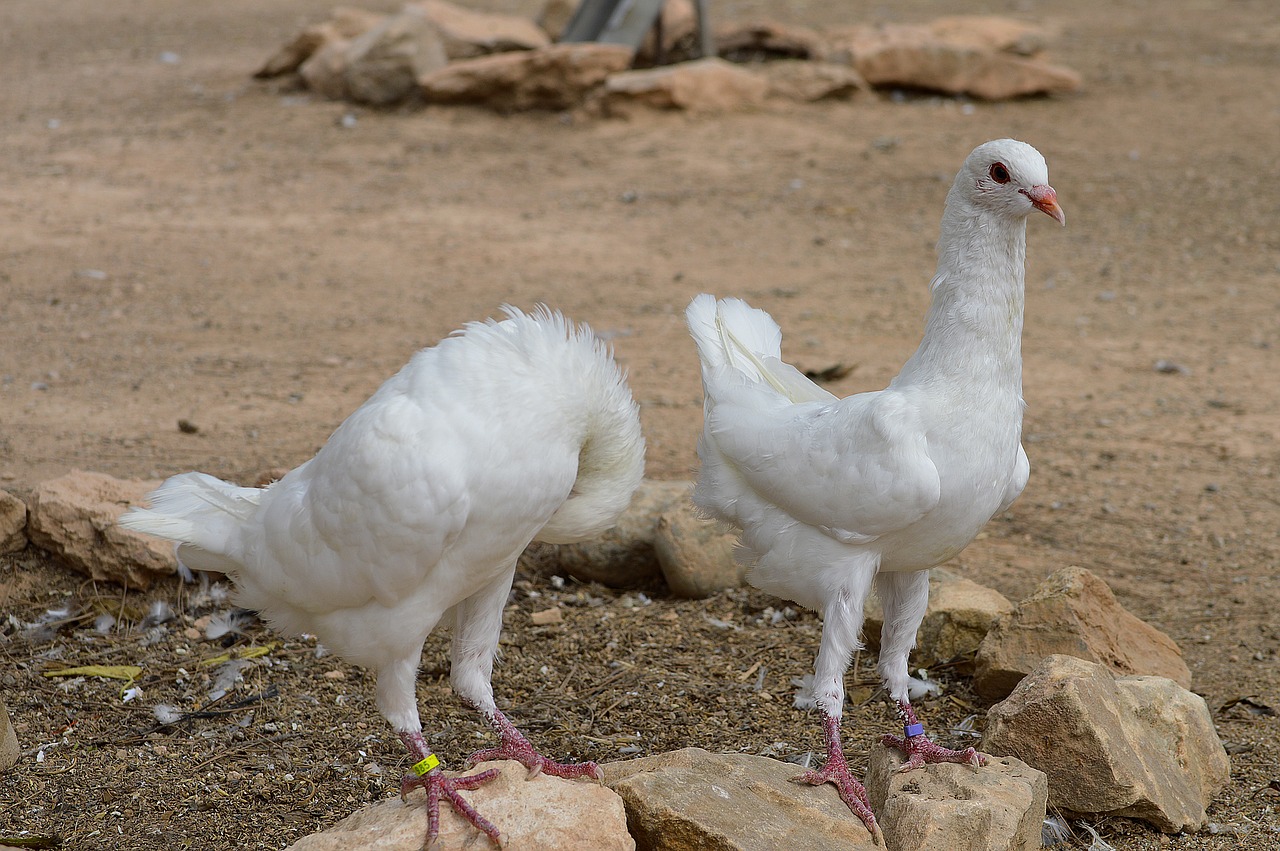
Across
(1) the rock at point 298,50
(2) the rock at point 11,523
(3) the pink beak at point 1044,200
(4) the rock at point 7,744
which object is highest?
(3) the pink beak at point 1044,200

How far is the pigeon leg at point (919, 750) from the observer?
3598mm

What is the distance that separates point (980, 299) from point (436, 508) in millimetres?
1578

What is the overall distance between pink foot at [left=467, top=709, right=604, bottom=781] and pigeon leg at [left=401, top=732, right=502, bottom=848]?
16cm

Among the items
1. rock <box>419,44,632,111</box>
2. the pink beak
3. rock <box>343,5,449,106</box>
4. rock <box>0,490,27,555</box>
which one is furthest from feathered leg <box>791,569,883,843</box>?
rock <box>343,5,449,106</box>

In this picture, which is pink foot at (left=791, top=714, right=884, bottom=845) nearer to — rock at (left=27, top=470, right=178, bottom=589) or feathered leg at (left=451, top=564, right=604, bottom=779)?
feathered leg at (left=451, top=564, right=604, bottom=779)

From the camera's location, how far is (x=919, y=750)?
3.69m

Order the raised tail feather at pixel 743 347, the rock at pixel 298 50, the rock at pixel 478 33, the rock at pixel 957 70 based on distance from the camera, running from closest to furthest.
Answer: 1. the raised tail feather at pixel 743 347
2. the rock at pixel 957 70
3. the rock at pixel 478 33
4. the rock at pixel 298 50

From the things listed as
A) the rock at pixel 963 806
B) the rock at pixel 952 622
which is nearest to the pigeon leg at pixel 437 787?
the rock at pixel 963 806

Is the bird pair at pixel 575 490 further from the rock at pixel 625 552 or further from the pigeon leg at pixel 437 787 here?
the rock at pixel 625 552

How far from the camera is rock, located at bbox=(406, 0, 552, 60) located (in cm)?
1347

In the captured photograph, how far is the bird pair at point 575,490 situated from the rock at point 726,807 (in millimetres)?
142

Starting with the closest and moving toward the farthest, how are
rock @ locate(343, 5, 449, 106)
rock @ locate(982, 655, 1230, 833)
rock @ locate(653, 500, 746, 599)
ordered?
rock @ locate(982, 655, 1230, 833) < rock @ locate(653, 500, 746, 599) < rock @ locate(343, 5, 449, 106)

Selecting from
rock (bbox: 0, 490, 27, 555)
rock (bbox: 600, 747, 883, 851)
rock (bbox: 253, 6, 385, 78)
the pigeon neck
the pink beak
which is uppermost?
the pink beak

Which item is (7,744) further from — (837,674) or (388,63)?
(388,63)
